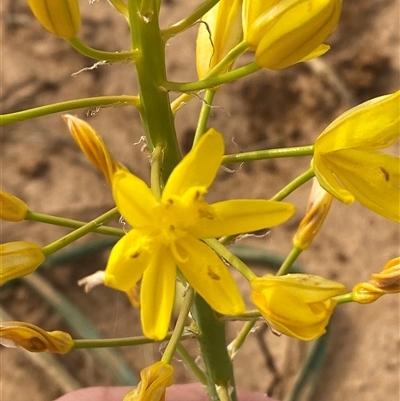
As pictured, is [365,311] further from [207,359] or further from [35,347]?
[35,347]

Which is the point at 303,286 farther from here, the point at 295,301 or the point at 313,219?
the point at 313,219

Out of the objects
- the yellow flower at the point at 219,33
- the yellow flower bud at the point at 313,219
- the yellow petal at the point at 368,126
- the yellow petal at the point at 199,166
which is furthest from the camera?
the yellow flower bud at the point at 313,219

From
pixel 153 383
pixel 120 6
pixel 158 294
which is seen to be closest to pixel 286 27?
pixel 120 6

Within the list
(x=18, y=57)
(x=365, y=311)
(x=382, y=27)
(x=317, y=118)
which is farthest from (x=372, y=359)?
(x=18, y=57)

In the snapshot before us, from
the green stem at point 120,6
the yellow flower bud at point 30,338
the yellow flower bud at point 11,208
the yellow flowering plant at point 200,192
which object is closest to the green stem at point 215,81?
the yellow flowering plant at point 200,192

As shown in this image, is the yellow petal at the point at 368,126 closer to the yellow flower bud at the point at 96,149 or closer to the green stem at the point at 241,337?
the yellow flower bud at the point at 96,149
